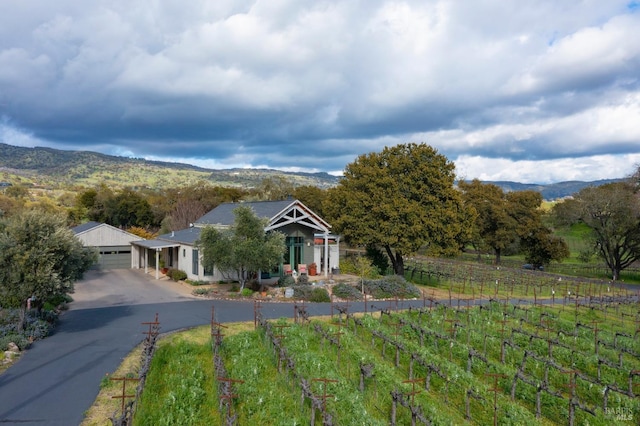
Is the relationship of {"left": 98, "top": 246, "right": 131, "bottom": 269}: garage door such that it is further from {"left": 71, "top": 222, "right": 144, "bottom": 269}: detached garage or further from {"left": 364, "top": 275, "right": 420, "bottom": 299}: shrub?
{"left": 364, "top": 275, "right": 420, "bottom": 299}: shrub

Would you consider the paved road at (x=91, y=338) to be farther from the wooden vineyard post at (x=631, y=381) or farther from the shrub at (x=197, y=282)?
the wooden vineyard post at (x=631, y=381)

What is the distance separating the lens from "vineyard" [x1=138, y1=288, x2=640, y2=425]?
9883 mm

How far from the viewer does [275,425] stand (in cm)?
913

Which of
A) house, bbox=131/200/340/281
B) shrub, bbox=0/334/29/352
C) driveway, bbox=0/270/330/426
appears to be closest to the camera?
driveway, bbox=0/270/330/426

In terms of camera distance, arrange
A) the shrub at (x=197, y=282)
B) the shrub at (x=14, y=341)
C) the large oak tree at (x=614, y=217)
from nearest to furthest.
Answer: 1. the shrub at (x=14, y=341)
2. the shrub at (x=197, y=282)
3. the large oak tree at (x=614, y=217)

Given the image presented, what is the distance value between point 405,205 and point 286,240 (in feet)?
29.0

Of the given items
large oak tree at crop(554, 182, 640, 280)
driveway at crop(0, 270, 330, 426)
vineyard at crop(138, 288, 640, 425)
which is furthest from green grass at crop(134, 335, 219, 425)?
large oak tree at crop(554, 182, 640, 280)

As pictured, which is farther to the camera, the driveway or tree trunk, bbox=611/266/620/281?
tree trunk, bbox=611/266/620/281

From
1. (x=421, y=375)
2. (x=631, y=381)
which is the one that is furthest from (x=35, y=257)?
(x=631, y=381)

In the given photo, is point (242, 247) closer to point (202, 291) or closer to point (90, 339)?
point (202, 291)

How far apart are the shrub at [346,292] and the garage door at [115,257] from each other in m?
20.6

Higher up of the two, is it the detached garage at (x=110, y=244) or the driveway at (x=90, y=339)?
the detached garage at (x=110, y=244)

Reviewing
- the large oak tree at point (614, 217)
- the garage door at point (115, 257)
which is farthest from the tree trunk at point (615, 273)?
the garage door at point (115, 257)

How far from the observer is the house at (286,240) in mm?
29531
